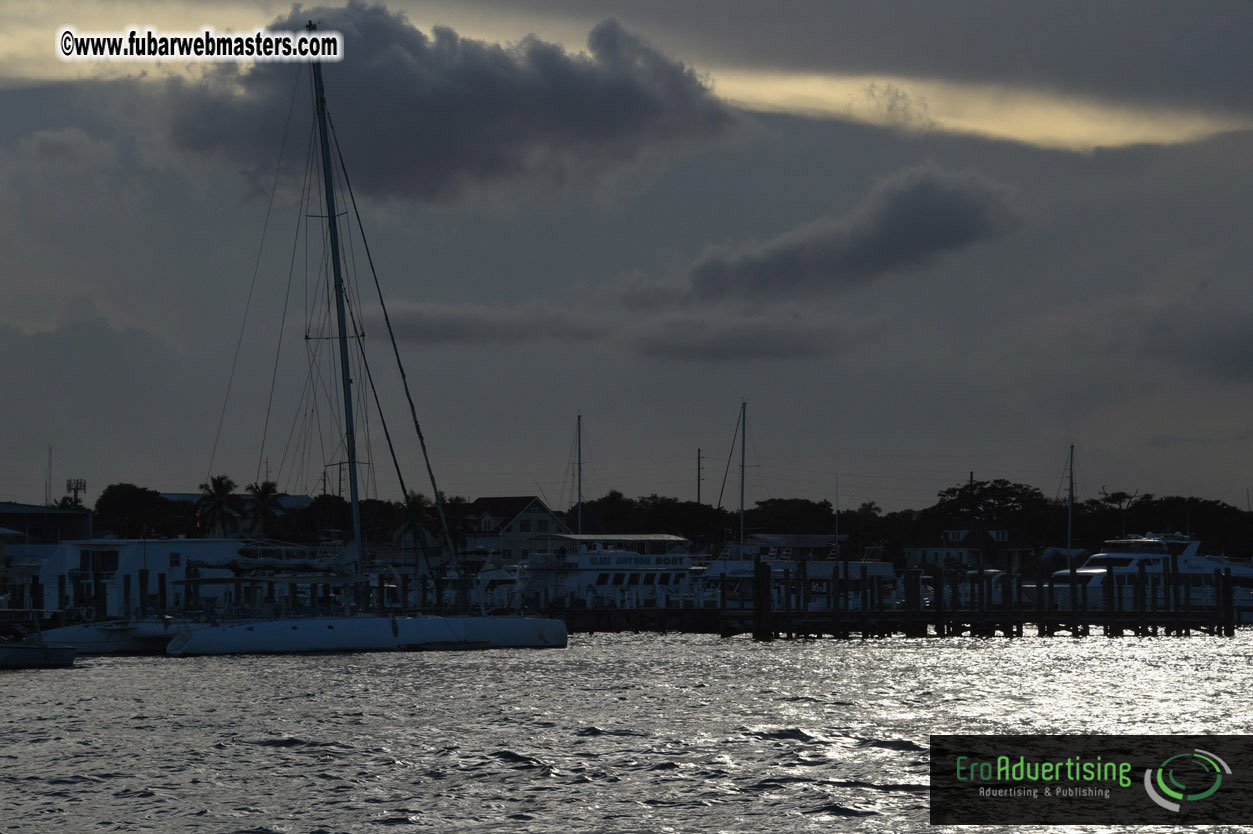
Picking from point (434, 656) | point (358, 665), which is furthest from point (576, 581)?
point (358, 665)

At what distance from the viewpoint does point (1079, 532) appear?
139 meters

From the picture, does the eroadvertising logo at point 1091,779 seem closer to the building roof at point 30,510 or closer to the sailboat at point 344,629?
the sailboat at point 344,629

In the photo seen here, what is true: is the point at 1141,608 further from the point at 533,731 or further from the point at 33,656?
the point at 33,656

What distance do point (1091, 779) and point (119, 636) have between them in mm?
43979

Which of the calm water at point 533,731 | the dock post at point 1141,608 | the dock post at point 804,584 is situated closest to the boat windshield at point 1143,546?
the dock post at point 1141,608

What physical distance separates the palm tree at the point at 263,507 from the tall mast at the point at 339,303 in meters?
57.3

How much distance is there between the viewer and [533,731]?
110ft

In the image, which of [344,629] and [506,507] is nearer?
[344,629]

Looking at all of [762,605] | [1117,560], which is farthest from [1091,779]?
[1117,560]

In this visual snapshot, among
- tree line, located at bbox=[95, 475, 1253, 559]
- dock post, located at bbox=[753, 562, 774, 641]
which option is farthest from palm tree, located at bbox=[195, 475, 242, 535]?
dock post, located at bbox=[753, 562, 774, 641]

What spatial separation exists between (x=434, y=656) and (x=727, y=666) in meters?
12.1

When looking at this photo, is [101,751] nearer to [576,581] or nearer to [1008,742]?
[1008,742]

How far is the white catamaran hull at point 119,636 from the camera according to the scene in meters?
59.6

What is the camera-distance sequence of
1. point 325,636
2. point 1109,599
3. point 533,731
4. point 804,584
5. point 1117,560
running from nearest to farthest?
1. point 533,731
2. point 325,636
3. point 804,584
4. point 1109,599
5. point 1117,560
